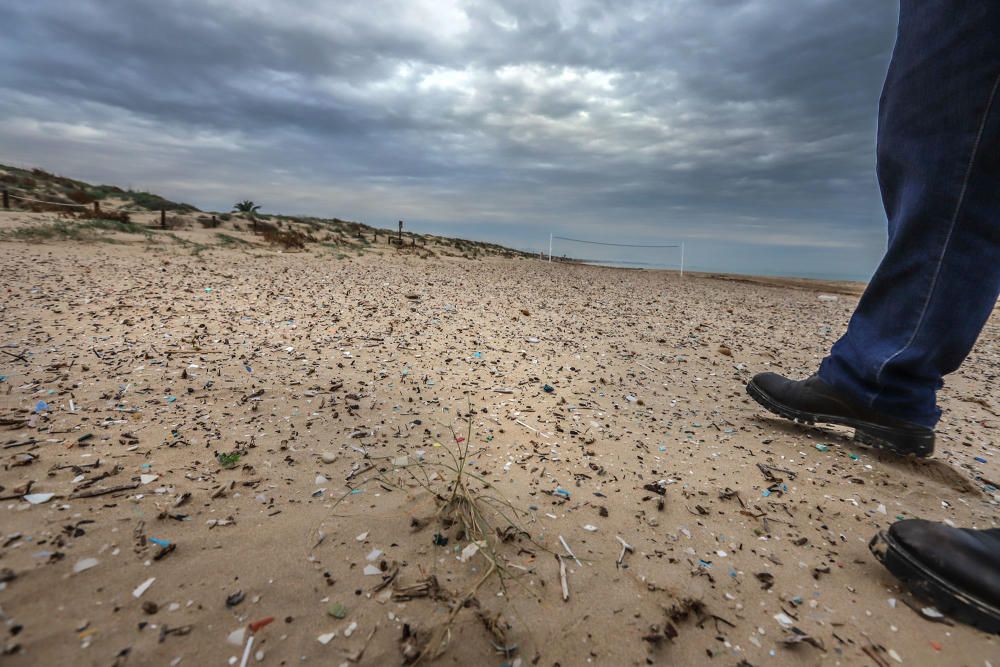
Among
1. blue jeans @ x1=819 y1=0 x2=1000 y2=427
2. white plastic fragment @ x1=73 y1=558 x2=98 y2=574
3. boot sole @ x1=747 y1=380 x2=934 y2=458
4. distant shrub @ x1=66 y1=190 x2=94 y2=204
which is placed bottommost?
white plastic fragment @ x1=73 y1=558 x2=98 y2=574

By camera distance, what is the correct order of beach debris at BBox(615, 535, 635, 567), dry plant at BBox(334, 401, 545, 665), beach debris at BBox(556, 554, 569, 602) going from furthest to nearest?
beach debris at BBox(615, 535, 635, 567), beach debris at BBox(556, 554, 569, 602), dry plant at BBox(334, 401, 545, 665)

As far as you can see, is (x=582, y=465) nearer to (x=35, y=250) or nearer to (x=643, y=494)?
(x=643, y=494)

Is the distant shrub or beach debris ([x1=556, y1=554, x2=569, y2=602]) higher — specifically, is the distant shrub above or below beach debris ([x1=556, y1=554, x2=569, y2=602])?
above

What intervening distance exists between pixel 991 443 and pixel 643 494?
7.02 feet

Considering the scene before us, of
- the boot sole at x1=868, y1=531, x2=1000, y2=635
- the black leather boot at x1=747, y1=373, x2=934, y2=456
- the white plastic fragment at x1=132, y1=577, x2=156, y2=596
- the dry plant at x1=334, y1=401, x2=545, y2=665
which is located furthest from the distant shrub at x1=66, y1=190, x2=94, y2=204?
the boot sole at x1=868, y1=531, x2=1000, y2=635

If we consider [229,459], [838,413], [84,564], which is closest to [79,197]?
[229,459]

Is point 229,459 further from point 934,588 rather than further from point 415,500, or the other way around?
point 934,588

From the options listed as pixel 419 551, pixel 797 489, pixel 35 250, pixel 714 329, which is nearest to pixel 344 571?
pixel 419 551

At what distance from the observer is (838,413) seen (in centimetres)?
196

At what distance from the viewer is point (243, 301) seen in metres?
3.98

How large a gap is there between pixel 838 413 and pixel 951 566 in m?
0.94

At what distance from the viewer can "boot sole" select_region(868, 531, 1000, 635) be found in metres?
1.05

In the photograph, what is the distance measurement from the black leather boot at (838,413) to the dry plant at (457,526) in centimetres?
145

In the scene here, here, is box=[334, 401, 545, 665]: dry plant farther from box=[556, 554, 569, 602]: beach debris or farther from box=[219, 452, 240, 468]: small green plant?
box=[219, 452, 240, 468]: small green plant
